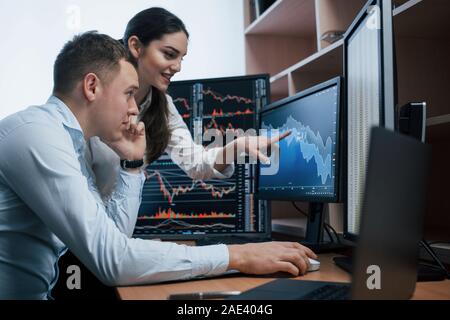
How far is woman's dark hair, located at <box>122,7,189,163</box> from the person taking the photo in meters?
1.61

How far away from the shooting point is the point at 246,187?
180cm

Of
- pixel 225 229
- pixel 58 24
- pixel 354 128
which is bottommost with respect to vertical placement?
pixel 225 229

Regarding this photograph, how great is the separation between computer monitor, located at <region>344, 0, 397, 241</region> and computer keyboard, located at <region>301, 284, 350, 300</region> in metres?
0.15

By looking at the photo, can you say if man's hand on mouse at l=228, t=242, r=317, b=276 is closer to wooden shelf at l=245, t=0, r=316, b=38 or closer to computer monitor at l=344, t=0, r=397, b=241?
computer monitor at l=344, t=0, r=397, b=241

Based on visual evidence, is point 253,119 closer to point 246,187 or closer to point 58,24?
point 246,187

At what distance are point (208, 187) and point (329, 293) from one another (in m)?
1.13

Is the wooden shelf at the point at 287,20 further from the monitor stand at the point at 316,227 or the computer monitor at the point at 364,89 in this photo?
the monitor stand at the point at 316,227

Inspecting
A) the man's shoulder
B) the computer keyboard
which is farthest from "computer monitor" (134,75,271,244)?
the computer keyboard

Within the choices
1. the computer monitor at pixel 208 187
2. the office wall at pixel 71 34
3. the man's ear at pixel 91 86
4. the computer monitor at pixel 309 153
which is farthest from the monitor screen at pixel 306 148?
the office wall at pixel 71 34

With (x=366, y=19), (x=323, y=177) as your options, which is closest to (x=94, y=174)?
(x=323, y=177)

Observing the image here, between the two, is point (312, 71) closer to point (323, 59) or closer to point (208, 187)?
point (323, 59)

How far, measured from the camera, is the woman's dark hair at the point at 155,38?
5.27 ft
